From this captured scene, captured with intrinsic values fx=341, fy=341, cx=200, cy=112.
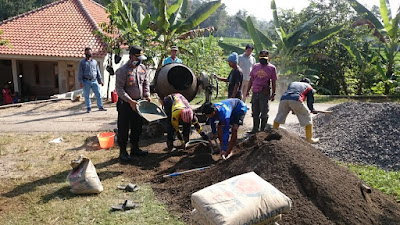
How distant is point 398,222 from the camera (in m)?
3.74

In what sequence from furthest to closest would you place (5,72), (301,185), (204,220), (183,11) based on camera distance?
(5,72)
(183,11)
(301,185)
(204,220)

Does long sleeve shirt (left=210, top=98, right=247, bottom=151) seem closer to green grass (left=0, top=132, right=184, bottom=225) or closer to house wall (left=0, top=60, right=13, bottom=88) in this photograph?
→ green grass (left=0, top=132, right=184, bottom=225)

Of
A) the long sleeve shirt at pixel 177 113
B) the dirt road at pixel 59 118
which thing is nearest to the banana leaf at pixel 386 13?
the dirt road at pixel 59 118

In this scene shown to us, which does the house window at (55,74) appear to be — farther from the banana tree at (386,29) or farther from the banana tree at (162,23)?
the banana tree at (386,29)

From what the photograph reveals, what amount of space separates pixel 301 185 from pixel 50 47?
14115 mm

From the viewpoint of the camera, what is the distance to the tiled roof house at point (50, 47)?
49.1 ft

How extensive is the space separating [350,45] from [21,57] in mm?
13903

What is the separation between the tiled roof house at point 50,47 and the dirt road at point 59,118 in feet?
12.1

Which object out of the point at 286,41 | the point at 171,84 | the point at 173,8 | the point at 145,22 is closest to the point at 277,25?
the point at 286,41

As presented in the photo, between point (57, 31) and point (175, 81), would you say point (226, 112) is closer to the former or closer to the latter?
point (175, 81)

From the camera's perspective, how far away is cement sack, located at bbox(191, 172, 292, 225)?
265cm

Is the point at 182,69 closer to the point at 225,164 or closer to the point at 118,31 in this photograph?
the point at 225,164

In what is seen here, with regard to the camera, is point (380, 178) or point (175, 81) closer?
point (380, 178)

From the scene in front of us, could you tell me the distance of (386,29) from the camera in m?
12.5
